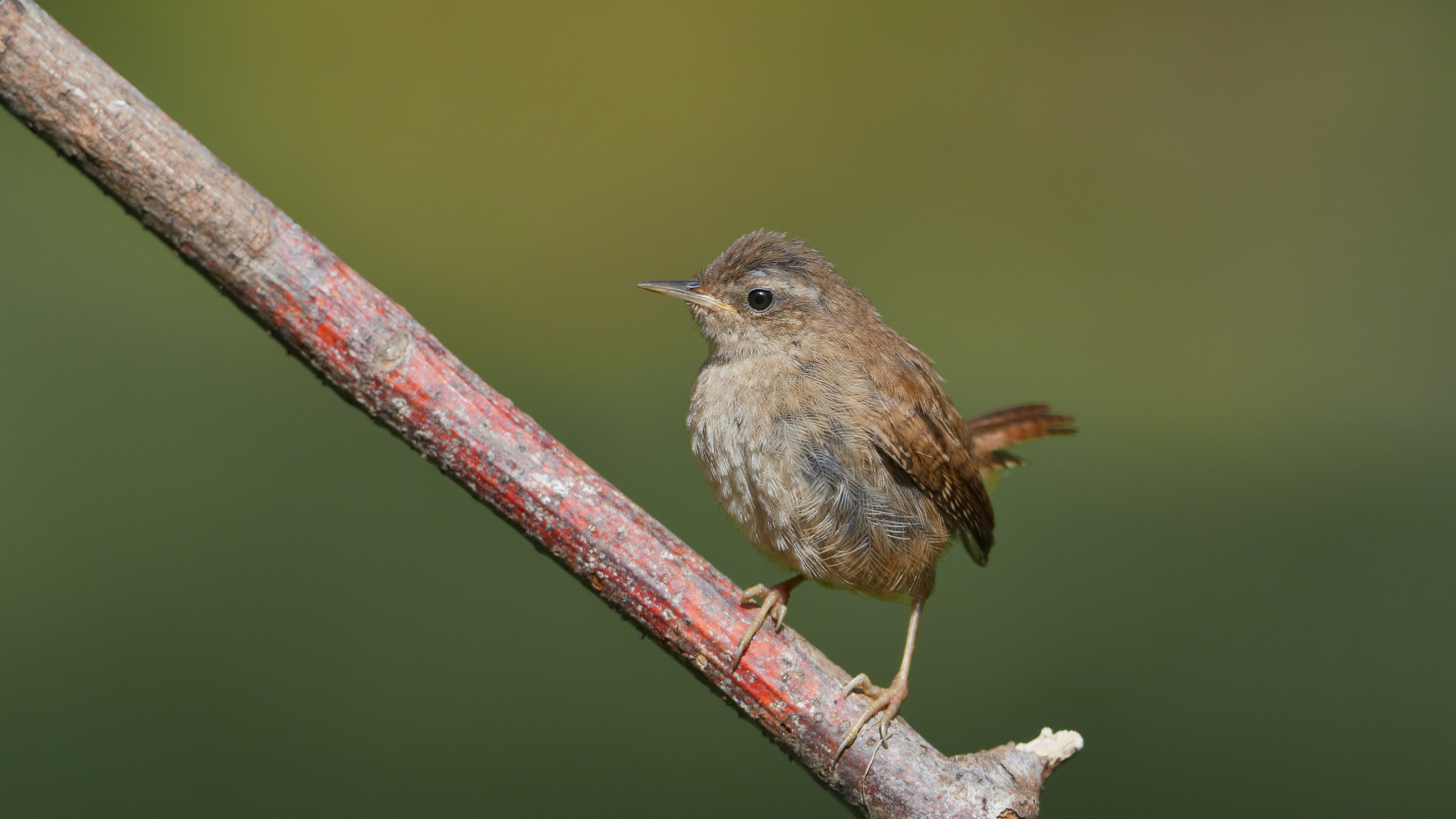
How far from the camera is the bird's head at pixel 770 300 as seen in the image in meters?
2.90

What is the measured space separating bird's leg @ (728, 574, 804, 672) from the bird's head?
2.15ft

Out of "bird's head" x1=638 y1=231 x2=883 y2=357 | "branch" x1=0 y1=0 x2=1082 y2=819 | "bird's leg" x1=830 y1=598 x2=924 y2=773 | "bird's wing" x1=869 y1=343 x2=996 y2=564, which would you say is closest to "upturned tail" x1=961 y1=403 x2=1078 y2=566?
"bird's wing" x1=869 y1=343 x2=996 y2=564

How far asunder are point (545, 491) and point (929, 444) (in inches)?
43.8

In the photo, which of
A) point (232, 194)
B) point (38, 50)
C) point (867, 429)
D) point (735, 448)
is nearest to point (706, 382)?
point (735, 448)

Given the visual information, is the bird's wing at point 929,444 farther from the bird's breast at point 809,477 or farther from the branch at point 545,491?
the branch at point 545,491

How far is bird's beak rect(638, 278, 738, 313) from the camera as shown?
9.76 feet

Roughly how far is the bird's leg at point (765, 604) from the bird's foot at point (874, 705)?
0.23 m

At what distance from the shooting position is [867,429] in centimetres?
270

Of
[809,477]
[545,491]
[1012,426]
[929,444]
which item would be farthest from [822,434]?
[1012,426]

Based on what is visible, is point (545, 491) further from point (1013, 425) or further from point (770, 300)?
point (1013, 425)

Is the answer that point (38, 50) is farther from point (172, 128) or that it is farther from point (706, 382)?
point (706, 382)

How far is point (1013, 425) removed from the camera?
3.59 meters

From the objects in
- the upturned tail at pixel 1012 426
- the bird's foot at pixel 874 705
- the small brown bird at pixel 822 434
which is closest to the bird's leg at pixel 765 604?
the small brown bird at pixel 822 434

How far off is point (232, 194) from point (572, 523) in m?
1.05
